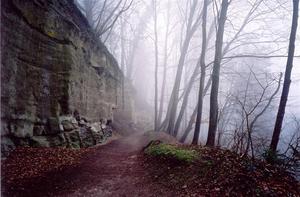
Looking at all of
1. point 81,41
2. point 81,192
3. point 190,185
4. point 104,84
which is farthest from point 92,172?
point 104,84

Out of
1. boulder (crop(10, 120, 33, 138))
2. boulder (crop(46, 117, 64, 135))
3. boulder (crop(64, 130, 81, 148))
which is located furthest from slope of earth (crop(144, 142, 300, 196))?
boulder (crop(64, 130, 81, 148))

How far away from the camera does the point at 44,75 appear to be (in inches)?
320

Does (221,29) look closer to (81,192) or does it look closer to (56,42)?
(56,42)

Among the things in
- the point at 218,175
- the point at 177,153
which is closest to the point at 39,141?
the point at 177,153

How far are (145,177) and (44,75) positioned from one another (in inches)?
192

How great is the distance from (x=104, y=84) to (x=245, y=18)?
390 inches

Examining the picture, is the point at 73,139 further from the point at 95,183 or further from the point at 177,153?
the point at 177,153

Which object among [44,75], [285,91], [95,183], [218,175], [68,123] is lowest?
[95,183]

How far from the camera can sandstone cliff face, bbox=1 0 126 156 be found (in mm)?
6594

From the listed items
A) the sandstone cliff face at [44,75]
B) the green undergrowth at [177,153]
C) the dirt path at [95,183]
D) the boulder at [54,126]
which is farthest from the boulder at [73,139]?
the green undergrowth at [177,153]

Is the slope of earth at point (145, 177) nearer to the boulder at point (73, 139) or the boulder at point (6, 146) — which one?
the boulder at point (6, 146)

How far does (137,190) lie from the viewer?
514 centimetres

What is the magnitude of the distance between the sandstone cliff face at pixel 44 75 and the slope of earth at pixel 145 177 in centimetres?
106

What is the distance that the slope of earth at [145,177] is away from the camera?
4.59 meters
